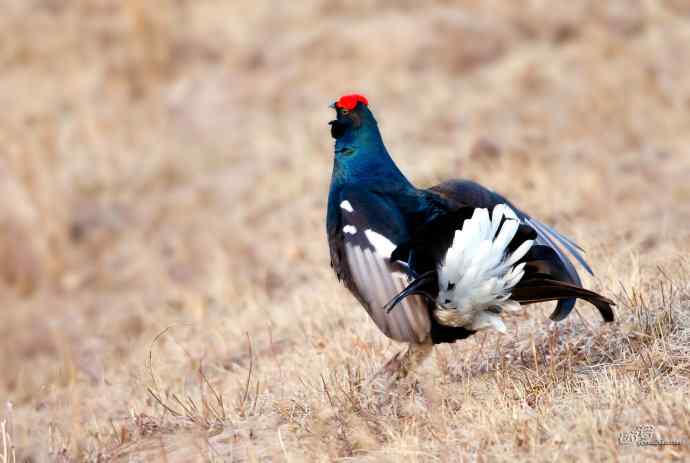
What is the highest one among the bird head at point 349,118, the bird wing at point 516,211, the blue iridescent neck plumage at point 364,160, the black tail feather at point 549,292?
the bird head at point 349,118

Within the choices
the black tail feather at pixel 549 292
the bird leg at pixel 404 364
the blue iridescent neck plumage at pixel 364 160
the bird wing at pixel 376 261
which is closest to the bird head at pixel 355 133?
the blue iridescent neck plumage at pixel 364 160

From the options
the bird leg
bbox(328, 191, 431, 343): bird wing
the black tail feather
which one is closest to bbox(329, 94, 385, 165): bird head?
bbox(328, 191, 431, 343): bird wing

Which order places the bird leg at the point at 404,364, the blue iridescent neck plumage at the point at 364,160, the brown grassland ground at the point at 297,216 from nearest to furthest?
the brown grassland ground at the point at 297,216, the bird leg at the point at 404,364, the blue iridescent neck plumage at the point at 364,160

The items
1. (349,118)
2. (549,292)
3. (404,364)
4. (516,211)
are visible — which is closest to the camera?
(549,292)

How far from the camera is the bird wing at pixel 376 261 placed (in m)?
3.13

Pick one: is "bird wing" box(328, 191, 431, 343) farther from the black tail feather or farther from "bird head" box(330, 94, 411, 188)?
the black tail feather

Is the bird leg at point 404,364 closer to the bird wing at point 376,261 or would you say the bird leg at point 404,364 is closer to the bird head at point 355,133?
the bird wing at point 376,261

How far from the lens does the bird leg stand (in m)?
3.55

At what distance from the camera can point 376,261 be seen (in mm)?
3199

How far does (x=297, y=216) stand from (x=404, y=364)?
5.03m

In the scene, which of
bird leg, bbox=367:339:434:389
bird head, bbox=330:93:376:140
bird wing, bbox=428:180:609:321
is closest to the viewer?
bird wing, bbox=428:180:609:321

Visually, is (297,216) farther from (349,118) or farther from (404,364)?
(404,364)

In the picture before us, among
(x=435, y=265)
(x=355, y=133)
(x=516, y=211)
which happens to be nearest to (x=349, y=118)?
(x=355, y=133)

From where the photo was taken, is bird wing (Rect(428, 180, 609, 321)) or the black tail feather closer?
the black tail feather
